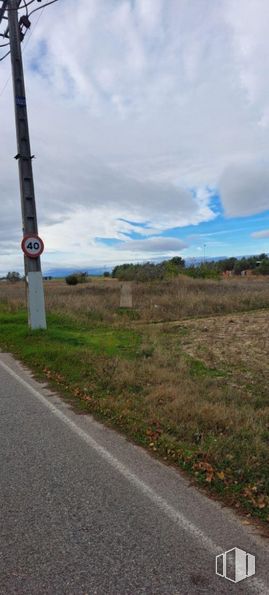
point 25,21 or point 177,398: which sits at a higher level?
point 25,21

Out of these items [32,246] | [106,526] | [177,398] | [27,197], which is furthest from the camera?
[27,197]

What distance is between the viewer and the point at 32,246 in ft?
39.1

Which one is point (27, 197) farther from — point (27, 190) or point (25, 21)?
point (25, 21)

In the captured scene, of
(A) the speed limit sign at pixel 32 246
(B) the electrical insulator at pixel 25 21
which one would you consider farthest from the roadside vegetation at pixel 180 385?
(B) the electrical insulator at pixel 25 21

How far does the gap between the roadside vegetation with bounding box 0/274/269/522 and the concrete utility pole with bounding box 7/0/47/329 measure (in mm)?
921

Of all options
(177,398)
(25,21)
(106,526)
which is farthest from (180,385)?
(25,21)

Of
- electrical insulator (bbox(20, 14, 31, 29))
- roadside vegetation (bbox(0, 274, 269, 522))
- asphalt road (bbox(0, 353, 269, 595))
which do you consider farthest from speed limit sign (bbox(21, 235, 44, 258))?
asphalt road (bbox(0, 353, 269, 595))

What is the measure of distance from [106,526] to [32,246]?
9.89 meters

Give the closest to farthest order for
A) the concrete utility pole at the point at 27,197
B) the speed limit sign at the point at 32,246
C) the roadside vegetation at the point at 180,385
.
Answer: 1. the roadside vegetation at the point at 180,385
2. the speed limit sign at the point at 32,246
3. the concrete utility pole at the point at 27,197

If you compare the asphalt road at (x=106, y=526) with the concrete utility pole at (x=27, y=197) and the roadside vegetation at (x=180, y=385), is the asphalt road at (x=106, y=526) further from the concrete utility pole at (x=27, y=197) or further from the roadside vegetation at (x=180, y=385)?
the concrete utility pole at (x=27, y=197)

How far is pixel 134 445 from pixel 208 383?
2.66m

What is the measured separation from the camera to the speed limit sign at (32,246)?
11797mm

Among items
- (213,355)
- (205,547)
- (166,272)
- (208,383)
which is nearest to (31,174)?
(213,355)

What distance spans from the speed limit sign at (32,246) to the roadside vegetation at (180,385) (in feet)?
7.68
